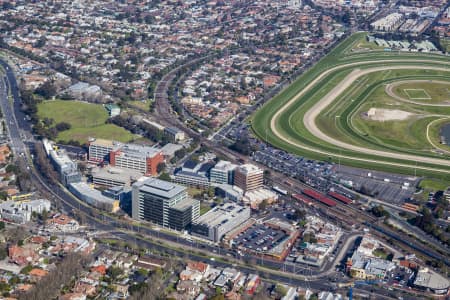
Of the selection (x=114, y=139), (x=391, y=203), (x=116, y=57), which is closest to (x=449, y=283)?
(x=391, y=203)

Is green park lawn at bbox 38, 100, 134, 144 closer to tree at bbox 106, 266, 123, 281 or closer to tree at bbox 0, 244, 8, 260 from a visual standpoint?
tree at bbox 0, 244, 8, 260

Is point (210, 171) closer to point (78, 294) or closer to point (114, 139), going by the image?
point (114, 139)

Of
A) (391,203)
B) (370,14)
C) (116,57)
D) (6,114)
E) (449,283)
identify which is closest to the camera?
(449,283)

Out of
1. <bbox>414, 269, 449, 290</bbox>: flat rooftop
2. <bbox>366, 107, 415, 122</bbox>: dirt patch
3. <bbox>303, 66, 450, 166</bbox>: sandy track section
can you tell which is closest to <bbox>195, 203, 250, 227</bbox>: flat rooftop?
<bbox>414, 269, 449, 290</bbox>: flat rooftop

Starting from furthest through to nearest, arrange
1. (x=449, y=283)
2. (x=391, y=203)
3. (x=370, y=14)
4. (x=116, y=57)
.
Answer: (x=370, y=14), (x=116, y=57), (x=391, y=203), (x=449, y=283)

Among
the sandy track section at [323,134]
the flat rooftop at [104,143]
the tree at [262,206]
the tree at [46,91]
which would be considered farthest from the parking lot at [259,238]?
the tree at [46,91]

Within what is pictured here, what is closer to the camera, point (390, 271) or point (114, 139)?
point (390, 271)
